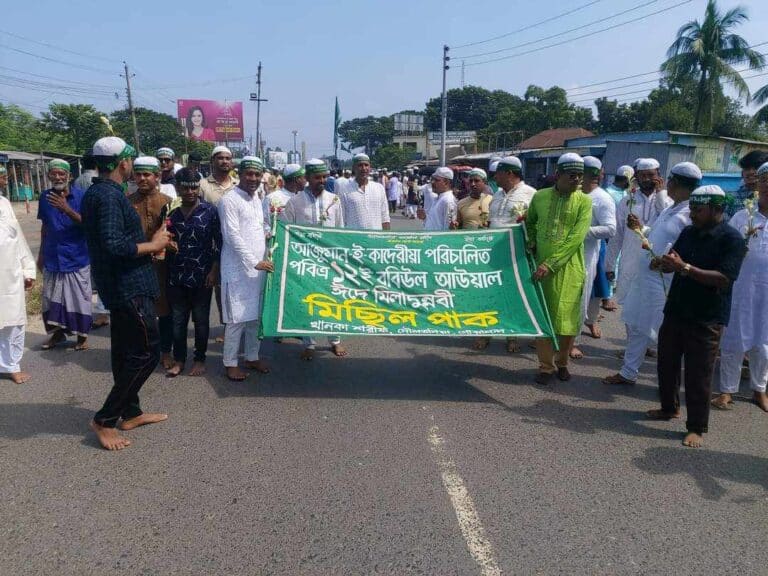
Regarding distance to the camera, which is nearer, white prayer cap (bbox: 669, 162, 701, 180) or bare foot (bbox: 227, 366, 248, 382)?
white prayer cap (bbox: 669, 162, 701, 180)

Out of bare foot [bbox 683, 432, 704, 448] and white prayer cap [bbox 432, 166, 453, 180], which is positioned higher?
white prayer cap [bbox 432, 166, 453, 180]

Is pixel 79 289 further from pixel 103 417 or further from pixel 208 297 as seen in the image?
pixel 103 417

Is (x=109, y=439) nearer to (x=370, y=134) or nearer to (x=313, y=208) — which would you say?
(x=313, y=208)

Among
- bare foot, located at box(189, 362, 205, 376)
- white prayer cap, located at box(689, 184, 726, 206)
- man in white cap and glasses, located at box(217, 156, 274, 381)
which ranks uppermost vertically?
white prayer cap, located at box(689, 184, 726, 206)

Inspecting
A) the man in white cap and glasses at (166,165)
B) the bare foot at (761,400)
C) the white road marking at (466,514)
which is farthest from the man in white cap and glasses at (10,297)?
the bare foot at (761,400)

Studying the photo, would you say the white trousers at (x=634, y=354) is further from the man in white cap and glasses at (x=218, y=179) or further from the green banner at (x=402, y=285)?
the man in white cap and glasses at (x=218, y=179)

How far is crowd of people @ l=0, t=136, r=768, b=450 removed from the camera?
360 centimetres

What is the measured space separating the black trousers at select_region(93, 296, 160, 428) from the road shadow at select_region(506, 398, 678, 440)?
2.63 m

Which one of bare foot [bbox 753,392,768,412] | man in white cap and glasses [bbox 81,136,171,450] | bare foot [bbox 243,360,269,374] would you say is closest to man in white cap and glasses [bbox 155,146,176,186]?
bare foot [bbox 243,360,269,374]

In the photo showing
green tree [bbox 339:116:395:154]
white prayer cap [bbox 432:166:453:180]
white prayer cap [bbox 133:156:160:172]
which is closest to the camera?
white prayer cap [bbox 133:156:160:172]

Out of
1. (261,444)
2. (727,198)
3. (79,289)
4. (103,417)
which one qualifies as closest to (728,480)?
(727,198)

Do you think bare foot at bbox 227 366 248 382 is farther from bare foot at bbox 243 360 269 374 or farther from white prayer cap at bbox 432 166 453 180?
white prayer cap at bbox 432 166 453 180

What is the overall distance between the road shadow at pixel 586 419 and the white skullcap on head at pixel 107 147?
323 centimetres

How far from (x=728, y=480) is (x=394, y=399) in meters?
2.25
